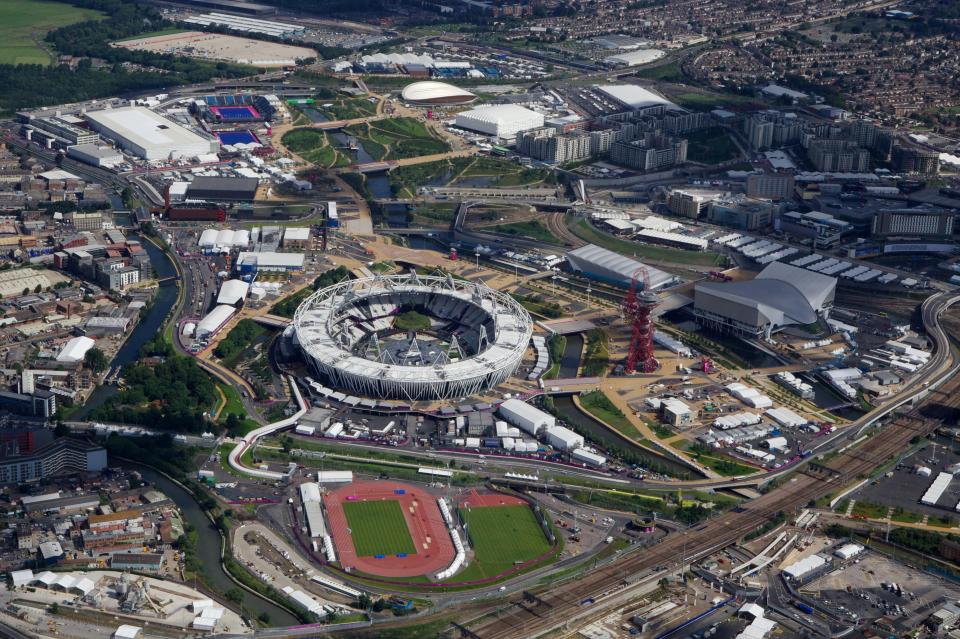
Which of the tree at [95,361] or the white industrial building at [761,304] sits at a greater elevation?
the white industrial building at [761,304]

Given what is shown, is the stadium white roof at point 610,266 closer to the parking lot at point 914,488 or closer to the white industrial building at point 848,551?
the parking lot at point 914,488

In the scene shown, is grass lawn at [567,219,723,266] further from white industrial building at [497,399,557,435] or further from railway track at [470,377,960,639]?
white industrial building at [497,399,557,435]

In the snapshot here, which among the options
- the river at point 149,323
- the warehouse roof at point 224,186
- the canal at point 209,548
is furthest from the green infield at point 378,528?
the warehouse roof at point 224,186

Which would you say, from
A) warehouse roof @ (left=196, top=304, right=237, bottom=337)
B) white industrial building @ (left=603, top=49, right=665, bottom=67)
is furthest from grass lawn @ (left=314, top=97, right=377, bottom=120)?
warehouse roof @ (left=196, top=304, right=237, bottom=337)

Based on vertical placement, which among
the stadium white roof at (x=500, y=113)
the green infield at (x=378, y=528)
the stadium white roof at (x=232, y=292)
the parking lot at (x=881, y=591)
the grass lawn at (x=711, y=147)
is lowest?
the green infield at (x=378, y=528)

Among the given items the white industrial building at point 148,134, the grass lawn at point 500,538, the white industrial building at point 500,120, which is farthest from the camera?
the white industrial building at point 500,120

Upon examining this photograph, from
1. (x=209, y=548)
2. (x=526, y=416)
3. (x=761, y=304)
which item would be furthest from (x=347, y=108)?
(x=209, y=548)

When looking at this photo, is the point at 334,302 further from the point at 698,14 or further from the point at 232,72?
the point at 698,14
